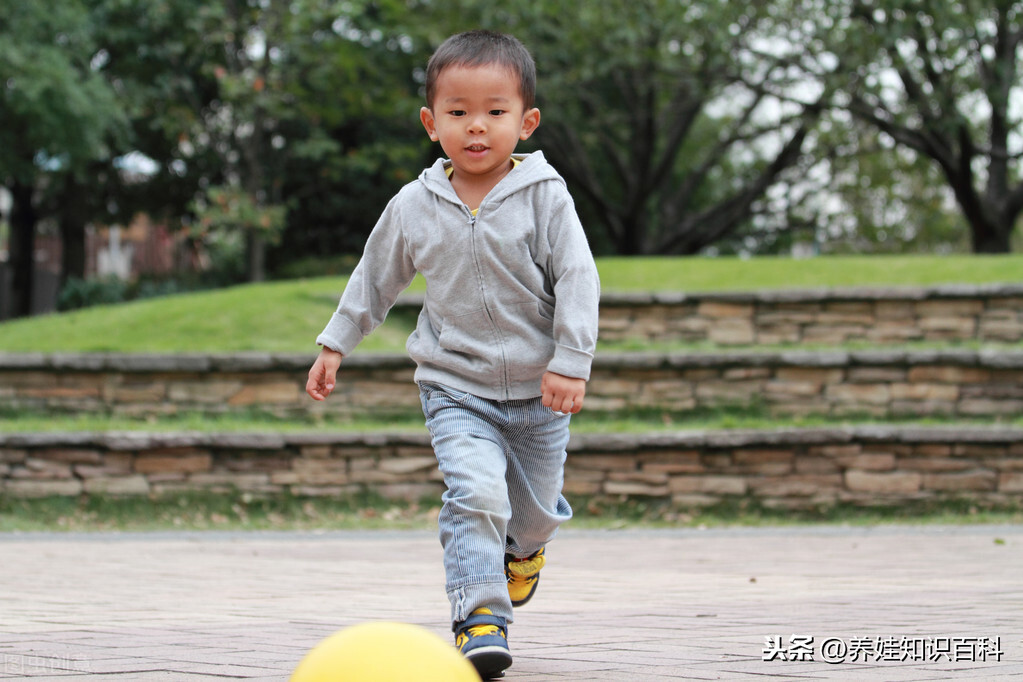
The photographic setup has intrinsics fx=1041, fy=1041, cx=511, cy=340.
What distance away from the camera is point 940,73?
1314 centimetres

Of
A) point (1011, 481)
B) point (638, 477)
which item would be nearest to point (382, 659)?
point (638, 477)

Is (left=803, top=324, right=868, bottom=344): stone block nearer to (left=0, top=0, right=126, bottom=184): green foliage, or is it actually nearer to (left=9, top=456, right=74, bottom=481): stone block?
(left=9, top=456, right=74, bottom=481): stone block

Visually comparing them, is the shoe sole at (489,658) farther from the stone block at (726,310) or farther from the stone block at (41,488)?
the stone block at (726,310)

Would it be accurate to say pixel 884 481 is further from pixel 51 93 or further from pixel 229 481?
pixel 51 93

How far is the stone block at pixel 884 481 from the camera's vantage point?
6.26 meters

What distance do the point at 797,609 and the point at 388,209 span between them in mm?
1936

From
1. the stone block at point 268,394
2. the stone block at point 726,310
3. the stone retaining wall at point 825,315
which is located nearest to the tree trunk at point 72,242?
the stone block at point 268,394

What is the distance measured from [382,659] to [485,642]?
0.68 m

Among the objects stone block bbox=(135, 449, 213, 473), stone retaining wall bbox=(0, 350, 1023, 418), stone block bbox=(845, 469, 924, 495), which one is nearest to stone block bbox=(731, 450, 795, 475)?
stone block bbox=(845, 469, 924, 495)

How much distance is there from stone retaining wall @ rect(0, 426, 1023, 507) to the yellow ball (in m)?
4.42

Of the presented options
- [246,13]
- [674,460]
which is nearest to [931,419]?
[674,460]

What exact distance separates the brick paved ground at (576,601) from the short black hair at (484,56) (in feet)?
4.94

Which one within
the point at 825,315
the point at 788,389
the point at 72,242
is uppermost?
the point at 72,242

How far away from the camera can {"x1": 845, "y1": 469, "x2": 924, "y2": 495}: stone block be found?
626 cm
